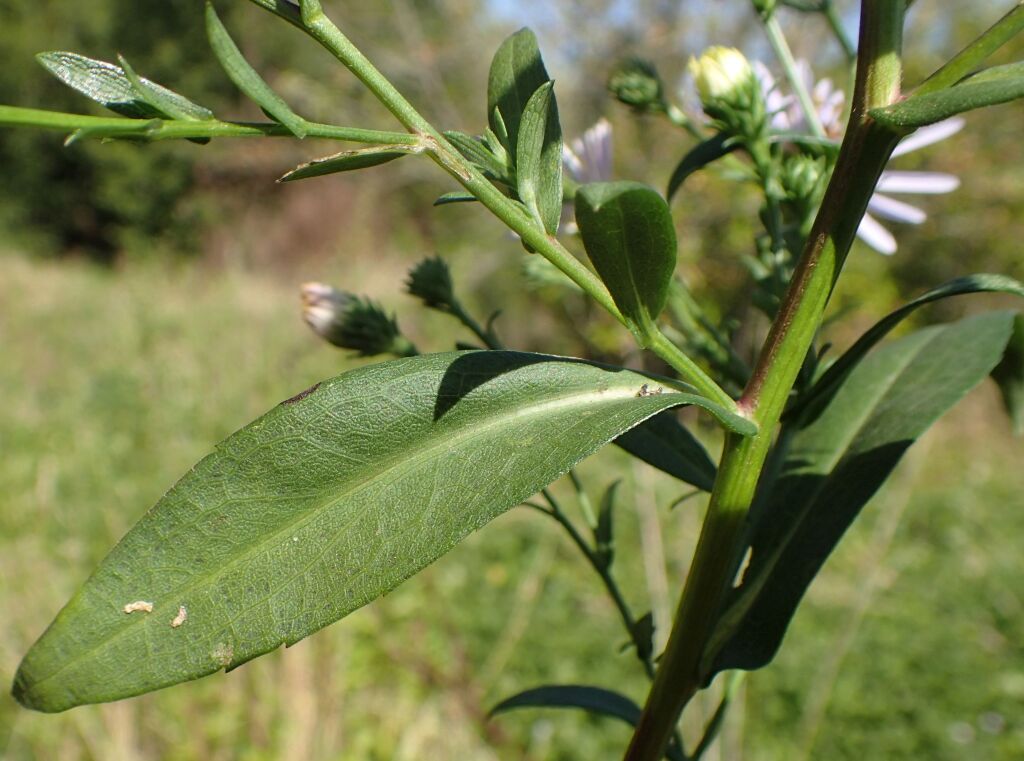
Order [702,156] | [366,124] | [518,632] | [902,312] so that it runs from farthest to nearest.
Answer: [366,124] < [518,632] < [702,156] < [902,312]

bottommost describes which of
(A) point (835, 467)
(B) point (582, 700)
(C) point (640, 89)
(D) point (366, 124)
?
(B) point (582, 700)

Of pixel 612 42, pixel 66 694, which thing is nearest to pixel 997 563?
pixel 66 694

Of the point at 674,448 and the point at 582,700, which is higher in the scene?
the point at 674,448

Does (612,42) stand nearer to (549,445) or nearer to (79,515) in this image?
(79,515)

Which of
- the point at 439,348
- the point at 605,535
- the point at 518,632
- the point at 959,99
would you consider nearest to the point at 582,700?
the point at 605,535

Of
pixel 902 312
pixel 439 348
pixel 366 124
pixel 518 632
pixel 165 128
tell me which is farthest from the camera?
pixel 366 124

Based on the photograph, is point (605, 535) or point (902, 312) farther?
point (605, 535)

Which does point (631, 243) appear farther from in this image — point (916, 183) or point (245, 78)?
point (916, 183)
